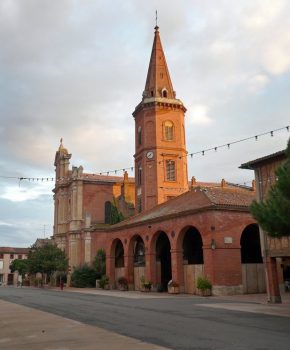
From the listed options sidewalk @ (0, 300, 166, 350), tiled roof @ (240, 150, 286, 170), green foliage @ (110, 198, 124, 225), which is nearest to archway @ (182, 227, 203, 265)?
tiled roof @ (240, 150, 286, 170)

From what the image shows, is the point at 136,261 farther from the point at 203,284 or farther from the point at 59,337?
the point at 59,337

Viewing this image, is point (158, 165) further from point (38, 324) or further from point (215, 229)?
point (38, 324)

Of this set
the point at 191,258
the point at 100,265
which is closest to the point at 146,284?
the point at 191,258

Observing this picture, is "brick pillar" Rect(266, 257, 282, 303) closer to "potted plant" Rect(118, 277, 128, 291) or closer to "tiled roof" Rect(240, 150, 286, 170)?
"tiled roof" Rect(240, 150, 286, 170)

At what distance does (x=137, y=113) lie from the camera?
57875 millimetres

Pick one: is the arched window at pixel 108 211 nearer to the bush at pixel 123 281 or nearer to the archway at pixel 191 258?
the bush at pixel 123 281

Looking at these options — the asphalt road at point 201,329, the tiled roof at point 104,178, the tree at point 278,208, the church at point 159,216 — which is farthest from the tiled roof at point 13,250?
the tree at point 278,208

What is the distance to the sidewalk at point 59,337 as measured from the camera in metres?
9.86

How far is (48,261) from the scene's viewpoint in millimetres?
58562

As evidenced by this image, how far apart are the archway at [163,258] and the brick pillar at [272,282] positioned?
1602 centimetres

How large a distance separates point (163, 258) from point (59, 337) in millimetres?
28825

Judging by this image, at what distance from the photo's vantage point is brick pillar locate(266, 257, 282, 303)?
22.8 meters

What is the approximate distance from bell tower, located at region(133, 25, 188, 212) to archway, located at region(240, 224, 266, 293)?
19.2 m

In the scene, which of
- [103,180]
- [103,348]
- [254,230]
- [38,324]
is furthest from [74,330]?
[103,180]
